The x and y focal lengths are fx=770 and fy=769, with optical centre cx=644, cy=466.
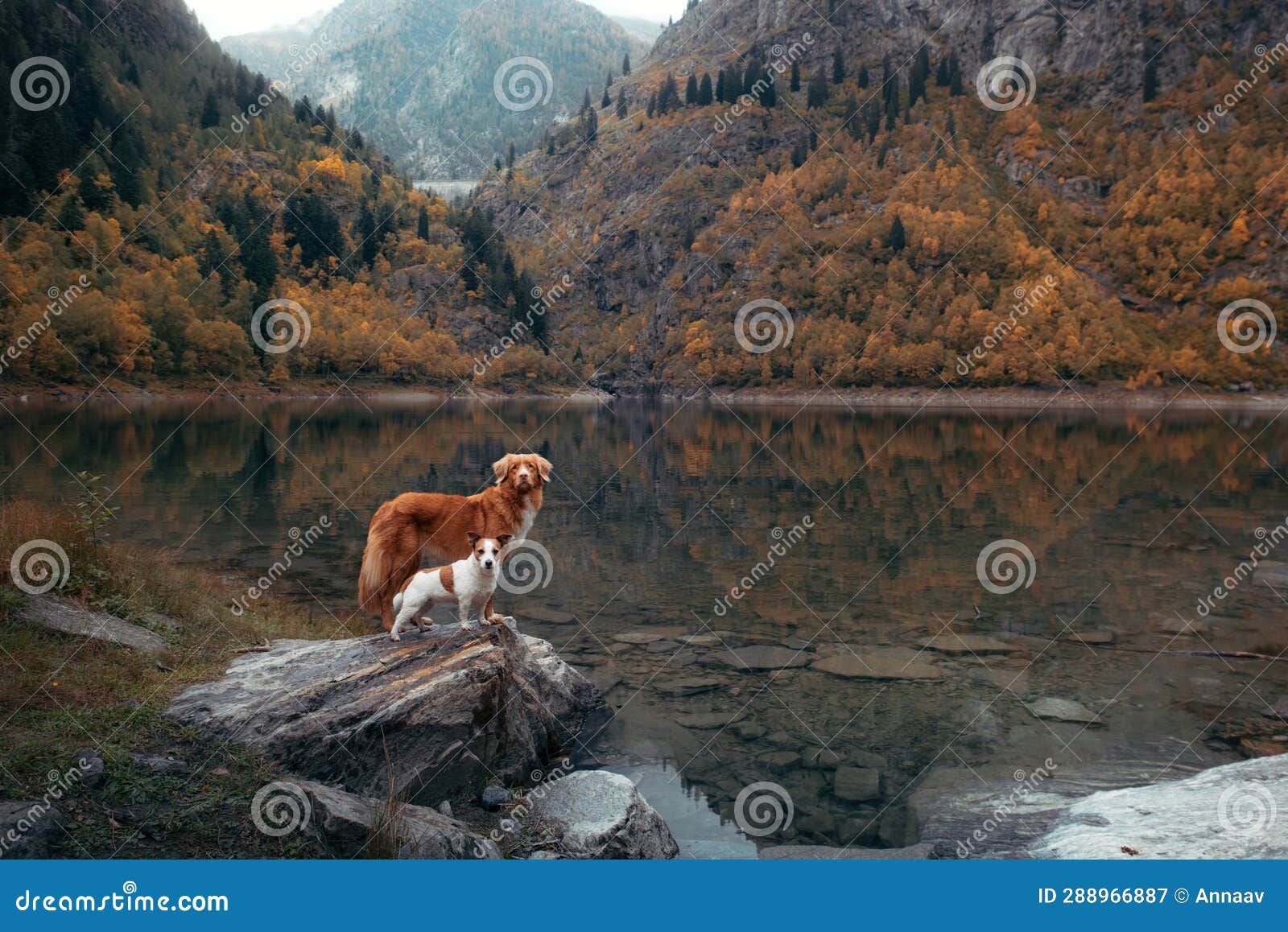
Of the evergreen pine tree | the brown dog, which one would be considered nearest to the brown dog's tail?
the brown dog

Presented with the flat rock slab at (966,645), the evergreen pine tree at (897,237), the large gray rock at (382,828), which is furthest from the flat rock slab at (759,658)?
the evergreen pine tree at (897,237)

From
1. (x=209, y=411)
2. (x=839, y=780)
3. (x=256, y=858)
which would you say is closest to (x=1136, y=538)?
(x=839, y=780)

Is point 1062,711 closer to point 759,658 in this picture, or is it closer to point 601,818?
point 759,658

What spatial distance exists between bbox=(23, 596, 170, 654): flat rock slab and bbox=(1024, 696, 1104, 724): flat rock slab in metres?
11.4

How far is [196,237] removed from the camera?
140 meters

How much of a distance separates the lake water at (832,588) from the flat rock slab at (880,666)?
0.06m

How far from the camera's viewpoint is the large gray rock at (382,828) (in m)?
5.64

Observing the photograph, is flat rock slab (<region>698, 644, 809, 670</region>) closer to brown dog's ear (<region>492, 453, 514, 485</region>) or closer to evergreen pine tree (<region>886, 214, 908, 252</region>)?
brown dog's ear (<region>492, 453, 514, 485</region>)

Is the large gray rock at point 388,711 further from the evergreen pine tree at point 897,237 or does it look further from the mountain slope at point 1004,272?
the evergreen pine tree at point 897,237

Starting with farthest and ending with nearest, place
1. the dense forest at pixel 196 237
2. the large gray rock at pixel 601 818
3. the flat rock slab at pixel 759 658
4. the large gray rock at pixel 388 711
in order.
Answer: the dense forest at pixel 196 237
the flat rock slab at pixel 759 658
the large gray rock at pixel 388 711
the large gray rock at pixel 601 818

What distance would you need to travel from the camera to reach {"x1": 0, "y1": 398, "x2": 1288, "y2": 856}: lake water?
9.83 metres

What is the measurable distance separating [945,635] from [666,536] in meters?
10.4

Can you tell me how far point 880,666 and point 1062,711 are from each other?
9.12 feet

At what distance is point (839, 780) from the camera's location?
907 cm
